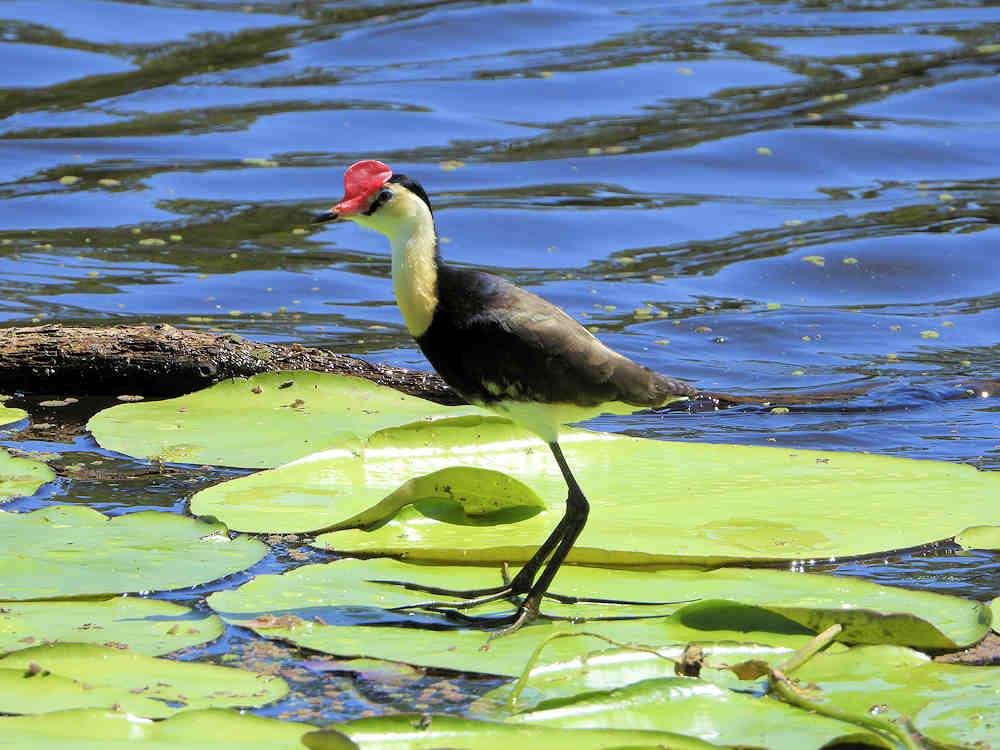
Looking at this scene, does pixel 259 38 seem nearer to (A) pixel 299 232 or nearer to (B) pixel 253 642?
(A) pixel 299 232

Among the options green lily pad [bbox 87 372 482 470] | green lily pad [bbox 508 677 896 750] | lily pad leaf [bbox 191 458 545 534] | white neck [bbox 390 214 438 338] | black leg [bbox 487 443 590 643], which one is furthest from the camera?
green lily pad [bbox 87 372 482 470]

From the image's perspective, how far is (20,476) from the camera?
14.1 feet

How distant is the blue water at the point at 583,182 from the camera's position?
663cm

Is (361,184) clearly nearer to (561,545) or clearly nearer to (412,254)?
(412,254)

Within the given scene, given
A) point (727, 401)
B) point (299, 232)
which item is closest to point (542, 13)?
point (299, 232)

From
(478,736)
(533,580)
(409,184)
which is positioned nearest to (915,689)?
(478,736)

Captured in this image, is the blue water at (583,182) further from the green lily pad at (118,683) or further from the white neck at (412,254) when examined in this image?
the green lily pad at (118,683)

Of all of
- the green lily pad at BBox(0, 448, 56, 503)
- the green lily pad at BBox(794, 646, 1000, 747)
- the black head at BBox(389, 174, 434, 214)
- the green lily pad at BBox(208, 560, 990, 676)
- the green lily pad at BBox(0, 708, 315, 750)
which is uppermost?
the black head at BBox(389, 174, 434, 214)

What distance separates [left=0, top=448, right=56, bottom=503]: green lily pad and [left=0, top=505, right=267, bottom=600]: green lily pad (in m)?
0.32

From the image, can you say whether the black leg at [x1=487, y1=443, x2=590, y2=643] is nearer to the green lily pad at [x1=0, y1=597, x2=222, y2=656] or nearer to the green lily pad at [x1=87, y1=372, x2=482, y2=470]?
the green lily pad at [x1=0, y1=597, x2=222, y2=656]

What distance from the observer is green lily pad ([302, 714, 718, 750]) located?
254cm

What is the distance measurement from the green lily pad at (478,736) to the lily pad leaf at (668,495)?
111 cm

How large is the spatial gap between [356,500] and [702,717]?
5.23 feet

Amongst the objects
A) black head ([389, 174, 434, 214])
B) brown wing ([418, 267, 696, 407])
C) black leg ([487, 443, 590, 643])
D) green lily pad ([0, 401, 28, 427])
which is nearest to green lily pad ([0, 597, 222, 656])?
black leg ([487, 443, 590, 643])
